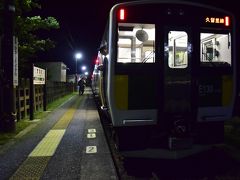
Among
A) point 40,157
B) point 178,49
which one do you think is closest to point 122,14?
point 178,49

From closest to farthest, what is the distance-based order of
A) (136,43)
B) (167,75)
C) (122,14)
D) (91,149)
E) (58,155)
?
(122,14) < (167,75) < (136,43) < (58,155) < (91,149)

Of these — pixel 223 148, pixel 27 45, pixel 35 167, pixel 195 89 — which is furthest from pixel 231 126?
pixel 27 45

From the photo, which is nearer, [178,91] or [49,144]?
[178,91]

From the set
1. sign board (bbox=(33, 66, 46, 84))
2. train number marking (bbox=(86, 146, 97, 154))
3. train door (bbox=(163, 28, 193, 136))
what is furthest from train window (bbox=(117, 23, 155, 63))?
sign board (bbox=(33, 66, 46, 84))

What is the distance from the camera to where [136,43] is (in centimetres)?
592

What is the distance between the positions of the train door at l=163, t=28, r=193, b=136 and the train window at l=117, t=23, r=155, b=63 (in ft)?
0.91

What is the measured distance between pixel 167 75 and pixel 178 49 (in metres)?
0.58

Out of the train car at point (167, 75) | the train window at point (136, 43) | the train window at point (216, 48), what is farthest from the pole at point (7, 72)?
the train window at point (216, 48)

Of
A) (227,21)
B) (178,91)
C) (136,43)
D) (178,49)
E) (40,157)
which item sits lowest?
(40,157)

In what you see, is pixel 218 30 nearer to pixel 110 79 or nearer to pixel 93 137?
pixel 110 79

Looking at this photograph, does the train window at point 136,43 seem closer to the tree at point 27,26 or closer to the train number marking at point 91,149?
the train number marking at point 91,149

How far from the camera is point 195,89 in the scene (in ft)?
19.4

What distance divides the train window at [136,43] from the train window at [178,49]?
374 millimetres

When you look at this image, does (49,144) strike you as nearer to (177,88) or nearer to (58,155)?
(58,155)
